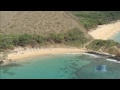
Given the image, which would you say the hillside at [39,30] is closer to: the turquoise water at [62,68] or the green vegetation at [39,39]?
the green vegetation at [39,39]

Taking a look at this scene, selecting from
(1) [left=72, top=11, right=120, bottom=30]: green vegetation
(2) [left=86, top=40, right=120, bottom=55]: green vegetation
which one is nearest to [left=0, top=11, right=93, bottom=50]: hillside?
(2) [left=86, top=40, right=120, bottom=55]: green vegetation

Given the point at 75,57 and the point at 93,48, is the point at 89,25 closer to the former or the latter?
the point at 93,48

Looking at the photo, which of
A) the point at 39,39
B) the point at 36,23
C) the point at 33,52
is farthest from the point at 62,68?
the point at 36,23

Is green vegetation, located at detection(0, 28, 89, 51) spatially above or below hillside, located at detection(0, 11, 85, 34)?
below

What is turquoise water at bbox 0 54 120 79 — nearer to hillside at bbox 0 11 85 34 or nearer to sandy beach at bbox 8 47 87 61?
sandy beach at bbox 8 47 87 61

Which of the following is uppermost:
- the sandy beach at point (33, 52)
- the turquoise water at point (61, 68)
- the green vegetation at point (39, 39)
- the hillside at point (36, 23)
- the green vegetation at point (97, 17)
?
the green vegetation at point (97, 17)

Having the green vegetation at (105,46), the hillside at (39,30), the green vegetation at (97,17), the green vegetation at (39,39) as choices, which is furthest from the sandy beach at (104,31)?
the green vegetation at (105,46)
